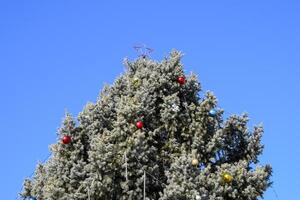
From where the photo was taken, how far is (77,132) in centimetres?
1599

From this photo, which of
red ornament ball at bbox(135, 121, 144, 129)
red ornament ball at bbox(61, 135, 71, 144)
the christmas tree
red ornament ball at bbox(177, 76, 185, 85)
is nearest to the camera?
the christmas tree

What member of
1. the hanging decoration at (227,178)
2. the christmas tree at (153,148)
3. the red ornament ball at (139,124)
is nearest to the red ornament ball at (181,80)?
the christmas tree at (153,148)

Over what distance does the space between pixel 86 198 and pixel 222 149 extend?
4.03m

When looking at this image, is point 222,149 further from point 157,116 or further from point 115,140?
point 115,140

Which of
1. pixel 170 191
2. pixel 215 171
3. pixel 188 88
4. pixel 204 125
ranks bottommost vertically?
pixel 170 191

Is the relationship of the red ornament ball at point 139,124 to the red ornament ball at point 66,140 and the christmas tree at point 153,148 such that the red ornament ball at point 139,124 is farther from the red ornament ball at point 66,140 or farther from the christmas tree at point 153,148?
the red ornament ball at point 66,140

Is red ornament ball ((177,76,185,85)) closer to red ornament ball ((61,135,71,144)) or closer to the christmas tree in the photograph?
the christmas tree

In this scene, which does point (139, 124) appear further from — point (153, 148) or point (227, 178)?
point (227, 178)

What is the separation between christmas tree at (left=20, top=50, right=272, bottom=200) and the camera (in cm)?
1468

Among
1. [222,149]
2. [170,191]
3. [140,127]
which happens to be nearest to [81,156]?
[140,127]

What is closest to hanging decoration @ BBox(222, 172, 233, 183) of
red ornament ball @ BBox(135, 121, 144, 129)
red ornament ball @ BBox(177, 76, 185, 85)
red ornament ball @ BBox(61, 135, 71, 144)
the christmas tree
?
the christmas tree

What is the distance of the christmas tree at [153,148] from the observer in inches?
578

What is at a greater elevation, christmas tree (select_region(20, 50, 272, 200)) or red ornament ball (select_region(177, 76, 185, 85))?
red ornament ball (select_region(177, 76, 185, 85))

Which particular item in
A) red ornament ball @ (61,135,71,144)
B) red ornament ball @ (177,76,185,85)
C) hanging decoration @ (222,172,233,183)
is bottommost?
hanging decoration @ (222,172,233,183)
